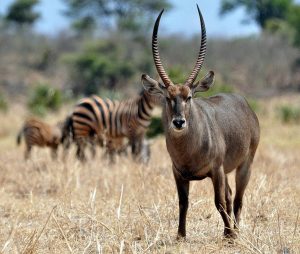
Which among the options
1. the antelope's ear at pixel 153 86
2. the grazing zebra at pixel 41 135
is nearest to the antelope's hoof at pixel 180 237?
the antelope's ear at pixel 153 86

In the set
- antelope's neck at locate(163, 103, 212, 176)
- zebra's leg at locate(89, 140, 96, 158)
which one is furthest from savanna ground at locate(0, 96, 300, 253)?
zebra's leg at locate(89, 140, 96, 158)

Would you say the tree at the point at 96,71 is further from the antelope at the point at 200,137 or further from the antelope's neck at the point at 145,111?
the antelope at the point at 200,137

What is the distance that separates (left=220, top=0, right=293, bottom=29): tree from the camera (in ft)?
165

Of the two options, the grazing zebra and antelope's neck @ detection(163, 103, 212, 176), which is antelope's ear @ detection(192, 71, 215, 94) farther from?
the grazing zebra

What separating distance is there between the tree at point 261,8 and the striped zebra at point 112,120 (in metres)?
38.4

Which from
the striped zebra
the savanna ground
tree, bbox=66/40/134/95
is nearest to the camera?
the savanna ground

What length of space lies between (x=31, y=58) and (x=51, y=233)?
41.2 metres

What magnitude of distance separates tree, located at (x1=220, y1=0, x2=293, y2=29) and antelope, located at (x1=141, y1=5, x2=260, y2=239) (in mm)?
44988

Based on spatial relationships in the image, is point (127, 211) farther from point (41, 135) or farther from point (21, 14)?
point (21, 14)

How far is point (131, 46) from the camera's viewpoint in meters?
43.5

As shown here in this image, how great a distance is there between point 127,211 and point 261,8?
4747 centimetres

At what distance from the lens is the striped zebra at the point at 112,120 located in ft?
42.1

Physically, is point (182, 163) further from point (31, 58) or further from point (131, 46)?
point (31, 58)

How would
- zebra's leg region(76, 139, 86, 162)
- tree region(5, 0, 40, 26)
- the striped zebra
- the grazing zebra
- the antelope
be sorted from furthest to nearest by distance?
tree region(5, 0, 40, 26) → the grazing zebra → the striped zebra → zebra's leg region(76, 139, 86, 162) → the antelope
